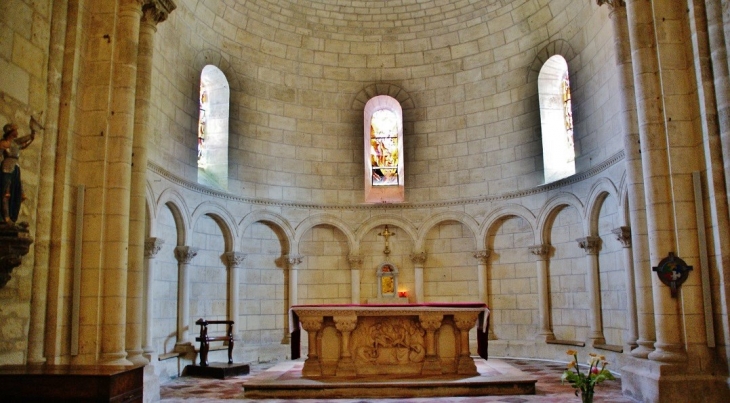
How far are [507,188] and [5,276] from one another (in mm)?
11861

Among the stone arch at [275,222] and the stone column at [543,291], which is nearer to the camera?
the stone column at [543,291]

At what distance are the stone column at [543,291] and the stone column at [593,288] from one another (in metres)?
1.34

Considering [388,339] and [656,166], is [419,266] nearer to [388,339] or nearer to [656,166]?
[388,339]

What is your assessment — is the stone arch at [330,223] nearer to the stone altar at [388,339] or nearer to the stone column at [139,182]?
the stone altar at [388,339]

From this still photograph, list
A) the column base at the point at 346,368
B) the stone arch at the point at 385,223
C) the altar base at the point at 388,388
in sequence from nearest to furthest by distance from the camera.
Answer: the altar base at the point at 388,388 → the column base at the point at 346,368 → the stone arch at the point at 385,223

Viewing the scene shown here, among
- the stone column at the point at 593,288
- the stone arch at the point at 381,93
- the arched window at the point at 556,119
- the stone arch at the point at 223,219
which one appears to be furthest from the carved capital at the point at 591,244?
the stone arch at the point at 223,219

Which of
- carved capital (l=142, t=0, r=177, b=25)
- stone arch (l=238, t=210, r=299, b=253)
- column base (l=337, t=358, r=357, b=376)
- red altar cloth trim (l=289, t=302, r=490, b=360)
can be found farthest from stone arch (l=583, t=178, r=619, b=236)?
carved capital (l=142, t=0, r=177, b=25)

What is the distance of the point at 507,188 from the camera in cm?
1595

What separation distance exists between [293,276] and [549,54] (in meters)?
8.52

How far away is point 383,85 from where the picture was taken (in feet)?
56.9

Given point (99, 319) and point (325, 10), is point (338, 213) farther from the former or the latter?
point (99, 319)

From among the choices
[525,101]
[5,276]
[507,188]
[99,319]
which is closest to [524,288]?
[507,188]

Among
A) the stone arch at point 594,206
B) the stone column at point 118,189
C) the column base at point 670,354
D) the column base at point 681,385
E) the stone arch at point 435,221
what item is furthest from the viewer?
the stone arch at point 435,221

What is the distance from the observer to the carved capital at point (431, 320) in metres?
10.9
